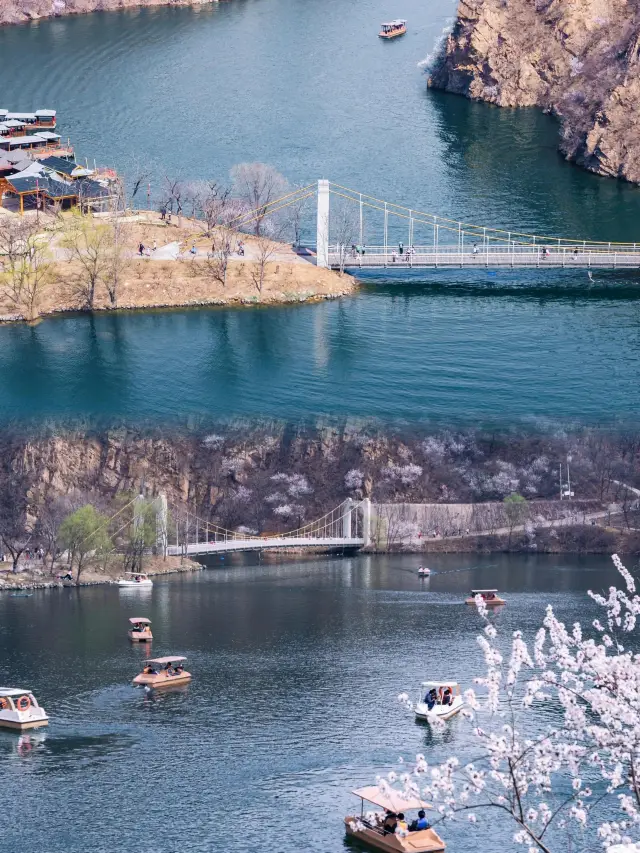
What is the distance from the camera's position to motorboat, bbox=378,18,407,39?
153375 mm

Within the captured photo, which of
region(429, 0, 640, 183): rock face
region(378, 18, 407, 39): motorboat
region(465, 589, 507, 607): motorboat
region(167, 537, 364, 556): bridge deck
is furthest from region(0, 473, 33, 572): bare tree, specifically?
region(378, 18, 407, 39): motorboat

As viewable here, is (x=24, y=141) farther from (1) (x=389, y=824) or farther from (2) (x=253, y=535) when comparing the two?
(1) (x=389, y=824)

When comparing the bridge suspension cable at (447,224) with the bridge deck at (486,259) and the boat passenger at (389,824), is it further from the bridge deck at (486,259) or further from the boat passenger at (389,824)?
the boat passenger at (389,824)

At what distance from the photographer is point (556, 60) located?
445 ft

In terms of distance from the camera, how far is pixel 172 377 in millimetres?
88000

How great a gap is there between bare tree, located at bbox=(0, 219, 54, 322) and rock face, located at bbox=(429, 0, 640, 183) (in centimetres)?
4254

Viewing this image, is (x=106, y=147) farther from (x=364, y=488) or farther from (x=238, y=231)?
(x=364, y=488)

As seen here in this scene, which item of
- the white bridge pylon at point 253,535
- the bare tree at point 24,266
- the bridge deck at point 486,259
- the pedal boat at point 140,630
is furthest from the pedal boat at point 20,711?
the bridge deck at point 486,259

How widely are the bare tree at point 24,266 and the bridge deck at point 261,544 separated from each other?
1538cm

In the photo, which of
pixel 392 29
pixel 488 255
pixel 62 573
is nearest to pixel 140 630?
pixel 62 573

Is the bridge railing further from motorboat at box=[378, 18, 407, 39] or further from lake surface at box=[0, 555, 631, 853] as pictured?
motorboat at box=[378, 18, 407, 39]

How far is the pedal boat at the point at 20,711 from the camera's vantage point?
188 ft

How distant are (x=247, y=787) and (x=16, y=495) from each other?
50.2m

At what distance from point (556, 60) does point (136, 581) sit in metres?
65.8
